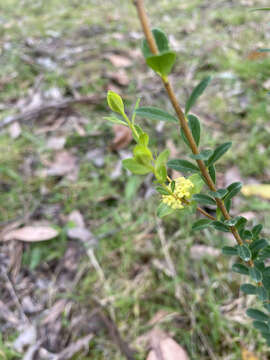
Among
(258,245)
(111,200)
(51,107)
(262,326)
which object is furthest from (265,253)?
(51,107)

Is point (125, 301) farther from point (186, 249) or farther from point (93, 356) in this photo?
point (186, 249)

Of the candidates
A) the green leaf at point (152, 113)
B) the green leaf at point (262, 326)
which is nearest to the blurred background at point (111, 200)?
the green leaf at point (262, 326)

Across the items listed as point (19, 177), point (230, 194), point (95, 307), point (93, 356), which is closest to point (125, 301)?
point (95, 307)

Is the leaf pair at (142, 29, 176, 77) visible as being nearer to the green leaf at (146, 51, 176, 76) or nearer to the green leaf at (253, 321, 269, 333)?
the green leaf at (146, 51, 176, 76)

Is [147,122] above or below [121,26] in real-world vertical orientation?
below

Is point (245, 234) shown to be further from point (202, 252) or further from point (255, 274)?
point (202, 252)

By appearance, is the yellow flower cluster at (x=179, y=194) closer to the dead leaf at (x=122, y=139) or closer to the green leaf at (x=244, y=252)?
the green leaf at (x=244, y=252)

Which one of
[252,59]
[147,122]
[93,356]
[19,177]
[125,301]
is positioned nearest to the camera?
[93,356]
